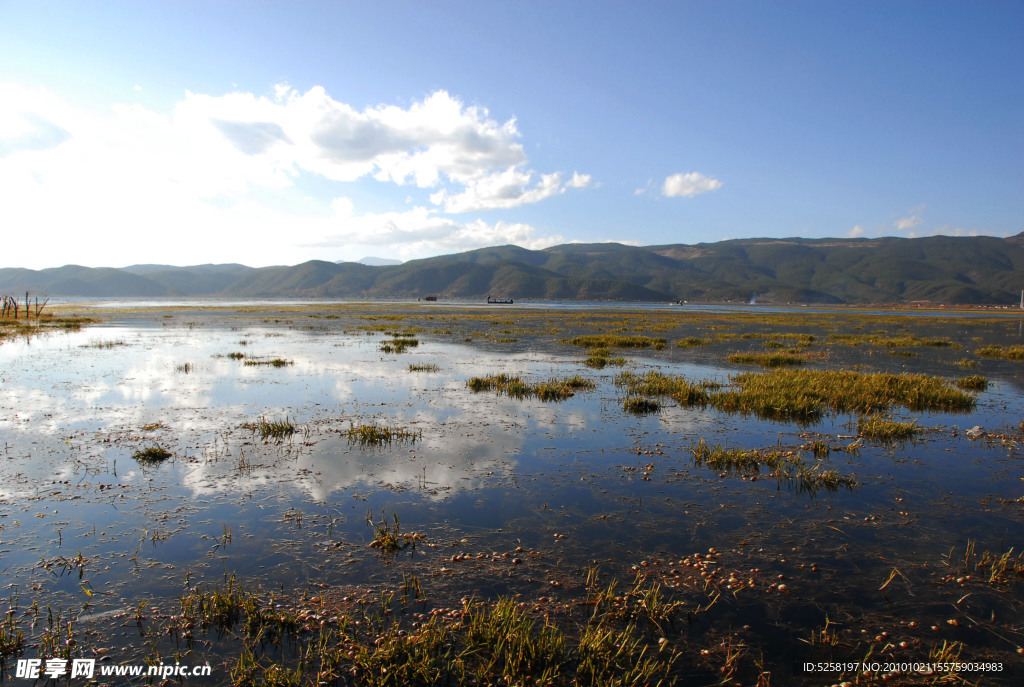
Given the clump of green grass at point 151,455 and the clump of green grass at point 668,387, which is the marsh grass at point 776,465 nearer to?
the clump of green grass at point 668,387

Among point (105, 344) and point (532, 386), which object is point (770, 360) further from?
point (105, 344)

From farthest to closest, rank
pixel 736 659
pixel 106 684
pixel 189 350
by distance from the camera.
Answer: pixel 189 350
pixel 736 659
pixel 106 684

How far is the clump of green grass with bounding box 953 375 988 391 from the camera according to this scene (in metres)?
24.7

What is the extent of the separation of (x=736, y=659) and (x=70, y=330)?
223 ft

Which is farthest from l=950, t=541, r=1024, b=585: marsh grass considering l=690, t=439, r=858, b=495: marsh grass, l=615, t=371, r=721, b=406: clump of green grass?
l=615, t=371, r=721, b=406: clump of green grass

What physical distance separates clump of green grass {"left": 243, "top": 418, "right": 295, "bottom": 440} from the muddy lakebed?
0.33ft

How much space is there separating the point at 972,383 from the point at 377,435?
2980 centimetres

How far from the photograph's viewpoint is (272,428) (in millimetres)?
15930

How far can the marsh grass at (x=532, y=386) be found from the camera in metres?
22.3

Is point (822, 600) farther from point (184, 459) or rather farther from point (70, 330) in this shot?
point (70, 330)

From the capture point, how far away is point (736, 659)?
6.40 metres

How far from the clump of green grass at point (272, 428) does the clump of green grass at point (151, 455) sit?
8.50ft

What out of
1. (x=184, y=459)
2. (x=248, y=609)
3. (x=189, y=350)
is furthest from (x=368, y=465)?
(x=189, y=350)

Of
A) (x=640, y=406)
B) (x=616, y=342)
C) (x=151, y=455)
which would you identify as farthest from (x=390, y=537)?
(x=616, y=342)
